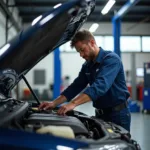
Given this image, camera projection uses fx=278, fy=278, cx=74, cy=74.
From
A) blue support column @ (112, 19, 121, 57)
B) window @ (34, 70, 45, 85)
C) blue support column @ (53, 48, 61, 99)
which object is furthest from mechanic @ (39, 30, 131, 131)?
window @ (34, 70, 45, 85)

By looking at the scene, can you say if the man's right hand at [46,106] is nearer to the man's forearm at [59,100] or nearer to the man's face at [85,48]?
the man's forearm at [59,100]

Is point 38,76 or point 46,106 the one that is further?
point 38,76

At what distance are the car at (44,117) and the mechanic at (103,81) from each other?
0.55 ft

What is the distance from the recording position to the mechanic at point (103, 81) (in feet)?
7.47

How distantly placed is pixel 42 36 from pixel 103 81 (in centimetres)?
59

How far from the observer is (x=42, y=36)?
6.86 feet

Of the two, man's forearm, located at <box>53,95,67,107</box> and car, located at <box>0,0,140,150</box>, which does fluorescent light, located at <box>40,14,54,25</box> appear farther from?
man's forearm, located at <box>53,95,67,107</box>

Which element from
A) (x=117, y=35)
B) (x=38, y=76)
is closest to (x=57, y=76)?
(x=117, y=35)

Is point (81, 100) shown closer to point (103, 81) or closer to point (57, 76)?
point (103, 81)

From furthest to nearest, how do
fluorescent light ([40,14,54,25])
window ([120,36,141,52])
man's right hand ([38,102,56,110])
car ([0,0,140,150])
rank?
window ([120,36,141,52]), man's right hand ([38,102,56,110]), fluorescent light ([40,14,54,25]), car ([0,0,140,150])

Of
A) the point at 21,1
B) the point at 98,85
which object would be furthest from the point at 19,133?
the point at 21,1

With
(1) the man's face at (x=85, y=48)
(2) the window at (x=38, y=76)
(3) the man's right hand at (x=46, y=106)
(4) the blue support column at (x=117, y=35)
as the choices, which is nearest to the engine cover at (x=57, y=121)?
(3) the man's right hand at (x=46, y=106)

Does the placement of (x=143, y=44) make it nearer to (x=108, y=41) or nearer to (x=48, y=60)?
(x=108, y=41)

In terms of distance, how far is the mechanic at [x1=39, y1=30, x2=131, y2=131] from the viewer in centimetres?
228
